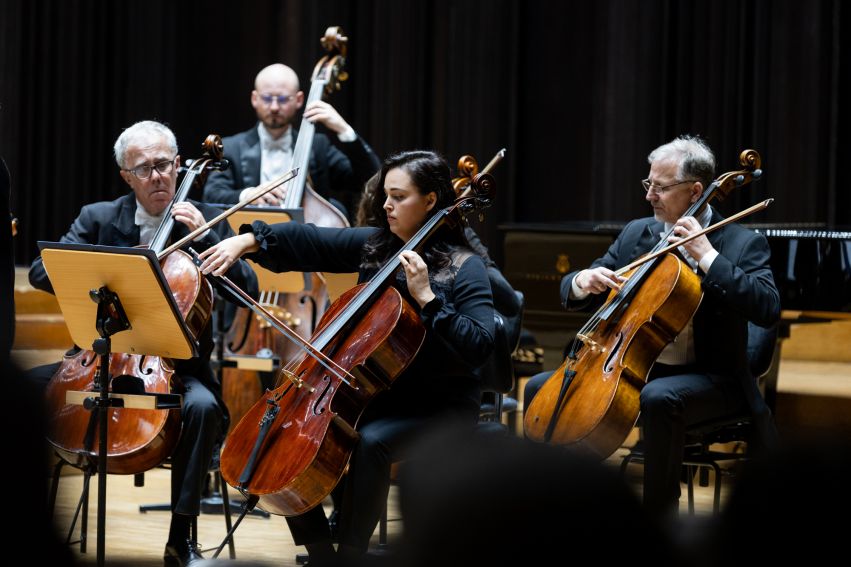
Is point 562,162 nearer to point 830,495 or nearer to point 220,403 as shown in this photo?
point 220,403

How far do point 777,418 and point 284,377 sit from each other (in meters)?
2.29

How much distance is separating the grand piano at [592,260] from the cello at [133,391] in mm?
1866

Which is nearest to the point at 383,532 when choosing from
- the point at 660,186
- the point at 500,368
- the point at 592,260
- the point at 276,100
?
the point at 500,368

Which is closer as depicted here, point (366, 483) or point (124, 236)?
point (366, 483)

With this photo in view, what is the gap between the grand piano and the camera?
12.7ft

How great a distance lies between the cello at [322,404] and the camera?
249 centimetres

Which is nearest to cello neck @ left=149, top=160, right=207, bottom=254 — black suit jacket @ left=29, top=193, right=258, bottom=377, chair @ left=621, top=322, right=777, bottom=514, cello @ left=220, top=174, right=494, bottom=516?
black suit jacket @ left=29, top=193, right=258, bottom=377

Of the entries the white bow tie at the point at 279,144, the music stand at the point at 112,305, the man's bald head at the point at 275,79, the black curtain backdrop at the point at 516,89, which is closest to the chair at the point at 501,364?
the music stand at the point at 112,305

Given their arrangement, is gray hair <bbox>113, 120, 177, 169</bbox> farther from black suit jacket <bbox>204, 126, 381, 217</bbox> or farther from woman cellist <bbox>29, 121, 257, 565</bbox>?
black suit jacket <bbox>204, 126, 381, 217</bbox>

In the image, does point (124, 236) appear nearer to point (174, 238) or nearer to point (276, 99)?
point (174, 238)

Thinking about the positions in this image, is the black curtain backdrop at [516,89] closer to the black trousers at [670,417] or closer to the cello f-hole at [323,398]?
the black trousers at [670,417]

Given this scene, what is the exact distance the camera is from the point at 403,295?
272 centimetres

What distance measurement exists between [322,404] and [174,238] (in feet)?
2.71

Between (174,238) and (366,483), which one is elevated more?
(174,238)
